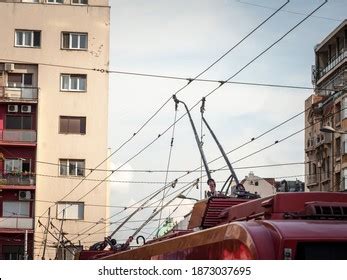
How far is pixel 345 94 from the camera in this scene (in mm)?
50531

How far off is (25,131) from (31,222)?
537cm

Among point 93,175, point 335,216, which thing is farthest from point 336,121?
point 335,216

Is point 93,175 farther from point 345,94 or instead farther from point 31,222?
point 345,94

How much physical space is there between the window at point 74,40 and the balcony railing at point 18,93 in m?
3.28

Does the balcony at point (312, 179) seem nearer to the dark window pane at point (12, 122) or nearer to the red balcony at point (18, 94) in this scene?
the red balcony at point (18, 94)

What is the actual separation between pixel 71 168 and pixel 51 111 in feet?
12.0

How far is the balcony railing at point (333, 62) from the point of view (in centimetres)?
5862

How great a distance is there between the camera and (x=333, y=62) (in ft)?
201

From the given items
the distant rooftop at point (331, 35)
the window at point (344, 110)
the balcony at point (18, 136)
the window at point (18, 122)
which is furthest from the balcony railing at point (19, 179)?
the distant rooftop at point (331, 35)

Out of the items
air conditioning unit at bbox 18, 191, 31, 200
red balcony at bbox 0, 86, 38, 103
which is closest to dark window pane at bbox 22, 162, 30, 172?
air conditioning unit at bbox 18, 191, 31, 200

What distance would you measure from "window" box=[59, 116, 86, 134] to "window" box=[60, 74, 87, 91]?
1862mm

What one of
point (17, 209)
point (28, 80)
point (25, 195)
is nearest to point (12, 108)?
point (28, 80)
